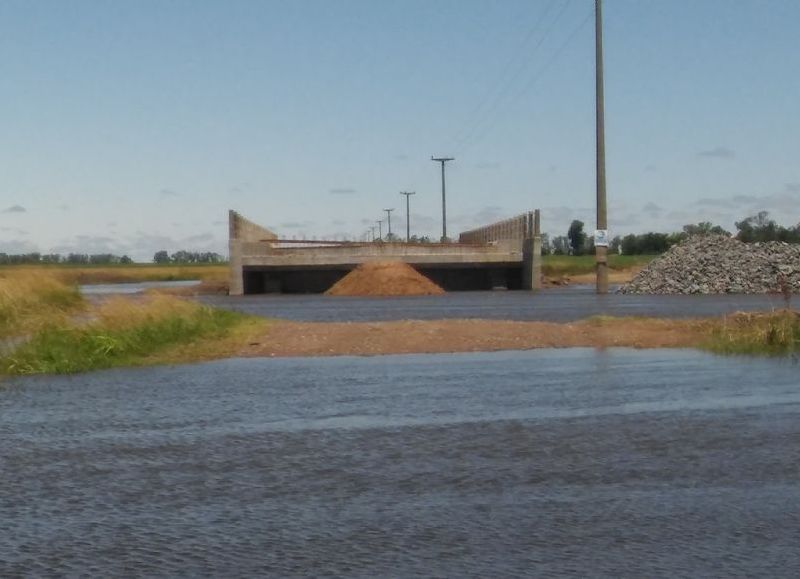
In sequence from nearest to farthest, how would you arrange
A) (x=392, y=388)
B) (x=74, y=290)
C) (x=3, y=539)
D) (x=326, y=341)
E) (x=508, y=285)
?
(x=3, y=539) < (x=392, y=388) < (x=326, y=341) < (x=74, y=290) < (x=508, y=285)

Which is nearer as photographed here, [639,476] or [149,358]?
[639,476]

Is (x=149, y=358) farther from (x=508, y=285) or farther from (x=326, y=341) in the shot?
(x=508, y=285)

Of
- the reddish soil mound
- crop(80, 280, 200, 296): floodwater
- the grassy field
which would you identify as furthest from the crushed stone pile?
the grassy field

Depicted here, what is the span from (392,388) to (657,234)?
15477 cm

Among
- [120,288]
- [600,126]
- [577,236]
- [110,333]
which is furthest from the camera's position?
[577,236]

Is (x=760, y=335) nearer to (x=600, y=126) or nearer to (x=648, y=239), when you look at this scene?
(x=600, y=126)

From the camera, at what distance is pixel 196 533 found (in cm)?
751

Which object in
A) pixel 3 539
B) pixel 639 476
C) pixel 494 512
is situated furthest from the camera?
pixel 639 476

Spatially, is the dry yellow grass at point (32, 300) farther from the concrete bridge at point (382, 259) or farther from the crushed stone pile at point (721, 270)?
the crushed stone pile at point (721, 270)

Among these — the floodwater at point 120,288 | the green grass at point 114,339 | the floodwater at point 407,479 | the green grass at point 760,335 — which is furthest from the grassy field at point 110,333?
the floodwater at point 120,288

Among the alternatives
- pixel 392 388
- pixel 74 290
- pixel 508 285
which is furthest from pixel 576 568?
pixel 508 285

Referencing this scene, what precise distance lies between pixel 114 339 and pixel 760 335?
37.1 feet

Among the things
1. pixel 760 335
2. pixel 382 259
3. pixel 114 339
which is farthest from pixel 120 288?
pixel 760 335

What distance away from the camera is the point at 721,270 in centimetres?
5666
